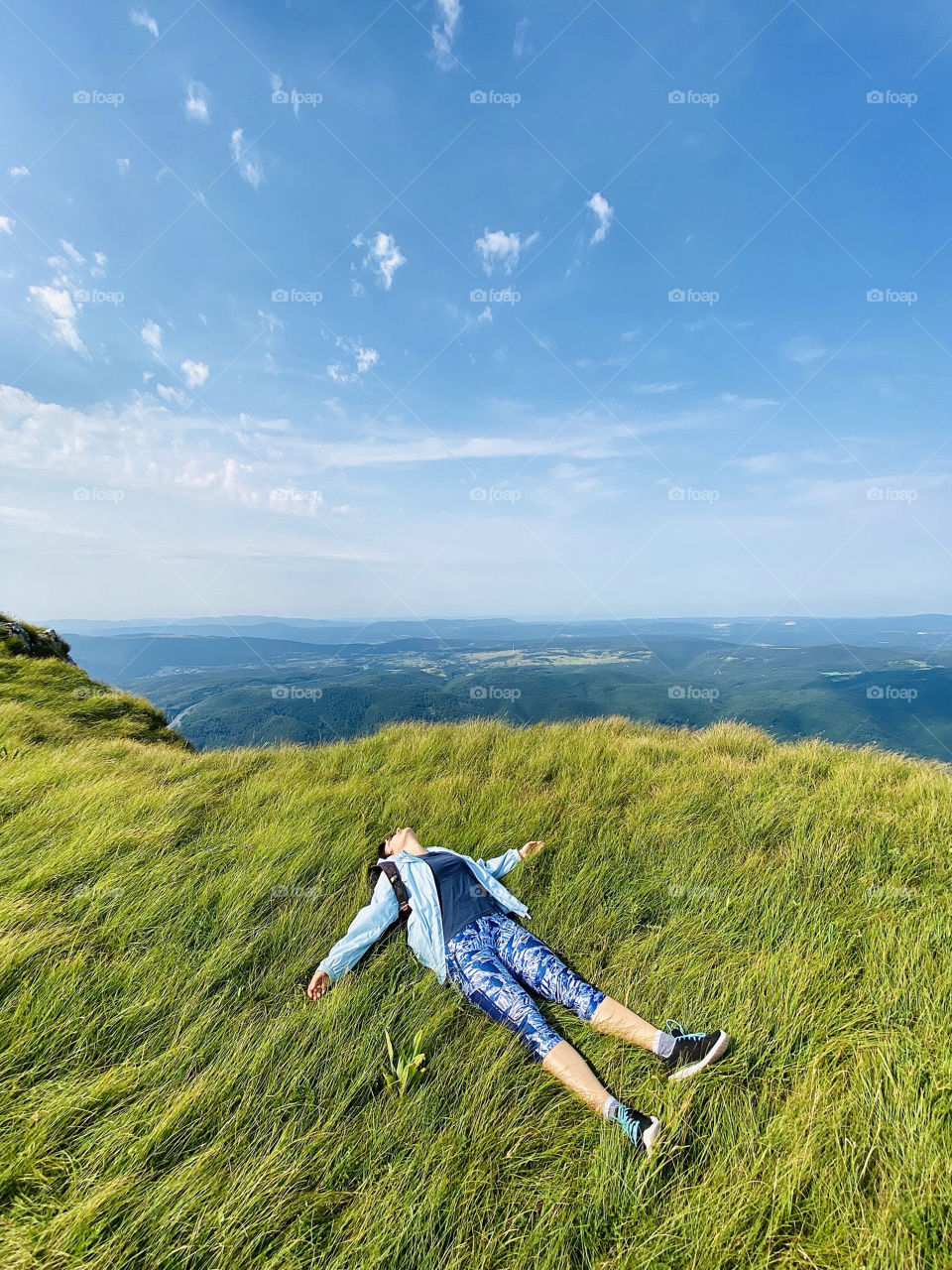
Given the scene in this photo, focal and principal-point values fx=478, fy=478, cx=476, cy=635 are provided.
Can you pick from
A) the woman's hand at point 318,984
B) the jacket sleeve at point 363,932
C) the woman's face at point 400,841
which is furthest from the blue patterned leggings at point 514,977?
the woman's face at point 400,841

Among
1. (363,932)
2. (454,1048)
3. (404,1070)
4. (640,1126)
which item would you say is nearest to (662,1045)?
(640,1126)

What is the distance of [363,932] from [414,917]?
34 centimetres

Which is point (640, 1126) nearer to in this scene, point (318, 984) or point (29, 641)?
point (318, 984)

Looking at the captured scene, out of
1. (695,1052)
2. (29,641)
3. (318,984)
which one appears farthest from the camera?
(29,641)

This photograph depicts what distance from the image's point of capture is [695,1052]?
7.98 ft

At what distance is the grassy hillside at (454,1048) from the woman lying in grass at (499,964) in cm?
9

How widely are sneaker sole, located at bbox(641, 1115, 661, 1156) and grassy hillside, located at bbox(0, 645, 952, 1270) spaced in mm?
45

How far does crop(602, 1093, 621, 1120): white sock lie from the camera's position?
86.0 inches

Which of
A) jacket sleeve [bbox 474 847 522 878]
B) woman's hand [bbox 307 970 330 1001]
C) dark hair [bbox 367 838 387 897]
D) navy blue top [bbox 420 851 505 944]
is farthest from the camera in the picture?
jacket sleeve [bbox 474 847 522 878]

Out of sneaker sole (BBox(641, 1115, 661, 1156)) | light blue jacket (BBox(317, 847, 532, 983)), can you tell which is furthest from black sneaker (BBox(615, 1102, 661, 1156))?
light blue jacket (BBox(317, 847, 532, 983))

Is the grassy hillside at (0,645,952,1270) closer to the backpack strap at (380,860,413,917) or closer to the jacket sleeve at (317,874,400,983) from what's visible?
the jacket sleeve at (317,874,400,983)

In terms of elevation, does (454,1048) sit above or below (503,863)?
below

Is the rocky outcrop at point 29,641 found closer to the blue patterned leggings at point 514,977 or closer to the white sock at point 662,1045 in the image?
the blue patterned leggings at point 514,977

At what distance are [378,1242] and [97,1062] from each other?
61.5 inches
